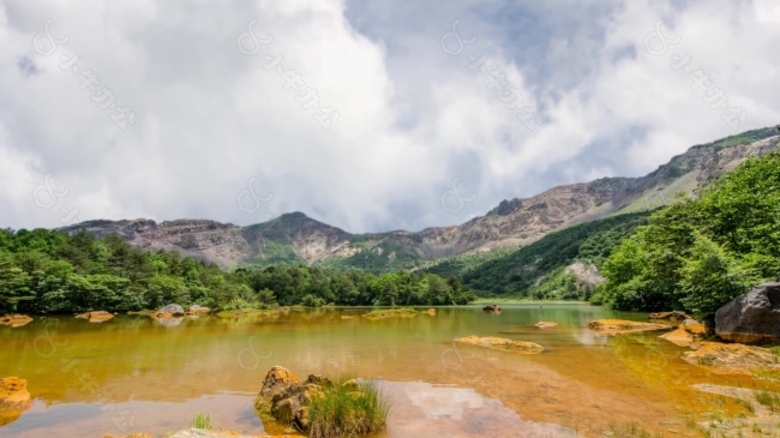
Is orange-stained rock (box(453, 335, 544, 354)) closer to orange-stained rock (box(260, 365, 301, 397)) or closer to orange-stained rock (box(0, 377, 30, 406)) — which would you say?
orange-stained rock (box(260, 365, 301, 397))

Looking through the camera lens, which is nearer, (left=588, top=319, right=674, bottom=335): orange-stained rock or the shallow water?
the shallow water

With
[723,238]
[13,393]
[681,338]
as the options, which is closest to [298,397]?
[13,393]

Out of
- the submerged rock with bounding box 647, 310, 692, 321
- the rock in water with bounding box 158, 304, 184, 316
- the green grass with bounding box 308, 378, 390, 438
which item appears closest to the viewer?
A: the green grass with bounding box 308, 378, 390, 438

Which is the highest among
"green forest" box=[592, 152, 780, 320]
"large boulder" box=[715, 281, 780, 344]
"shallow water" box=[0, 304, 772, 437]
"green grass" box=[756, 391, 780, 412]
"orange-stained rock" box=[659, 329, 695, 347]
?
"green forest" box=[592, 152, 780, 320]

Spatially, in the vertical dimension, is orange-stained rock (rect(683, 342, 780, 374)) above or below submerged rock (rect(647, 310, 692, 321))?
below

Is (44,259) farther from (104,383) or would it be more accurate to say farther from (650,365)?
(650,365)

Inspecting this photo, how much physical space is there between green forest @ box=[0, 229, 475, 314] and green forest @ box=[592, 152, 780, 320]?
70948 millimetres

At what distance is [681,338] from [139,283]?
77829 millimetres

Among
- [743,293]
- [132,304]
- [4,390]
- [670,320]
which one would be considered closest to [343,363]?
[4,390]

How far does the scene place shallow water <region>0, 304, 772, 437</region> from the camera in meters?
9.99

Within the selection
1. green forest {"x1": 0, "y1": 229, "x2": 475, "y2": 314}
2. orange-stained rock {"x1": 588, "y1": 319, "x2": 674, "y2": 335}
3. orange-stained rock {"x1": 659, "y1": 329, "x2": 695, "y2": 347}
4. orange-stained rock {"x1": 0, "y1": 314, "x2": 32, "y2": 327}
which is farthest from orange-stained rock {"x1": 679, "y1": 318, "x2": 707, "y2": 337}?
green forest {"x1": 0, "y1": 229, "x2": 475, "y2": 314}

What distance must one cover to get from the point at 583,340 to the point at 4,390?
27.6 metres

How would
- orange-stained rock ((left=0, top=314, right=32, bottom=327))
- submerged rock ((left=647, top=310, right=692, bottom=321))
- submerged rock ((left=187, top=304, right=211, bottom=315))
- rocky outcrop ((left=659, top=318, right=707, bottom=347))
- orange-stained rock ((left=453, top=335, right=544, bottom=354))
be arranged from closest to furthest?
1. orange-stained rock ((left=453, top=335, right=544, bottom=354))
2. rocky outcrop ((left=659, top=318, right=707, bottom=347))
3. submerged rock ((left=647, top=310, right=692, bottom=321))
4. orange-stained rock ((left=0, top=314, right=32, bottom=327))
5. submerged rock ((left=187, top=304, right=211, bottom=315))

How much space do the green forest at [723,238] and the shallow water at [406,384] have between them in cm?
425
